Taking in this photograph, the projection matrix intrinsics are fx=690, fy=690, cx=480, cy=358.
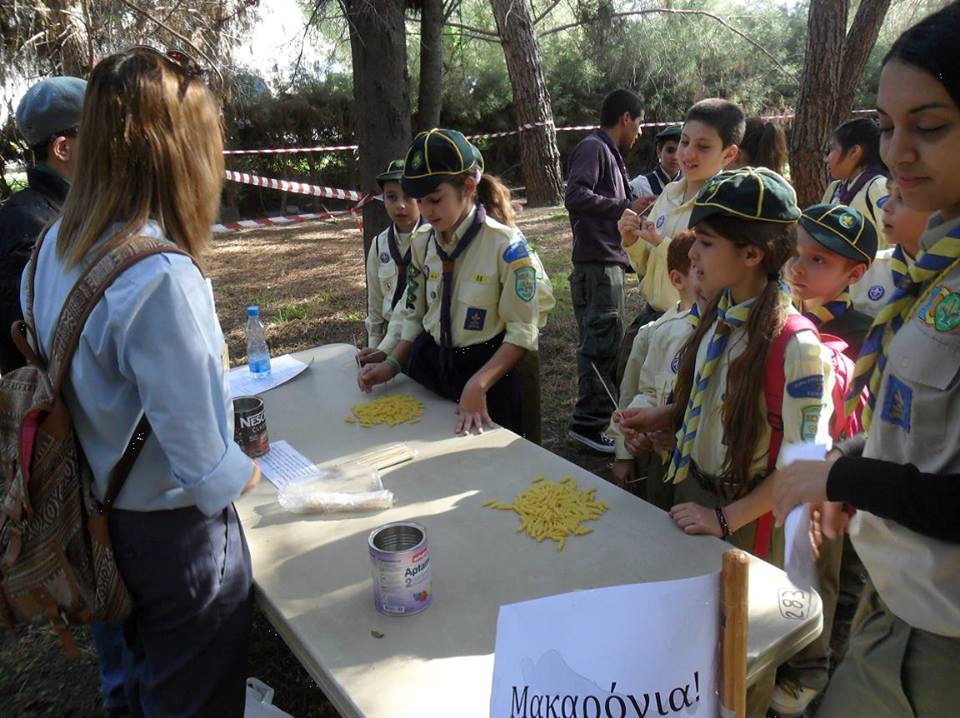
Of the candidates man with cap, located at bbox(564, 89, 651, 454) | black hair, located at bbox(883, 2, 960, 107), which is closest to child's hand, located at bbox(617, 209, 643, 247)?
man with cap, located at bbox(564, 89, 651, 454)

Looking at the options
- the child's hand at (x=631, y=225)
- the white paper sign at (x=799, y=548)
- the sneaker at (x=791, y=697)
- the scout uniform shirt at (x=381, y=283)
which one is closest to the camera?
the white paper sign at (x=799, y=548)

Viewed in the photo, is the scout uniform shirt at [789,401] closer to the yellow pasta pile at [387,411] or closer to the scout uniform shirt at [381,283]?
the yellow pasta pile at [387,411]

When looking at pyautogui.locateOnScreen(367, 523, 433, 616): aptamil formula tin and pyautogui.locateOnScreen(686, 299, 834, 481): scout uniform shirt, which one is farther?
pyautogui.locateOnScreen(686, 299, 834, 481): scout uniform shirt

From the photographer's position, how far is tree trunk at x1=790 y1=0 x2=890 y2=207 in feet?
21.3

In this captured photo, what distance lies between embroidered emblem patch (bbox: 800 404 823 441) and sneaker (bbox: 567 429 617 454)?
2279mm

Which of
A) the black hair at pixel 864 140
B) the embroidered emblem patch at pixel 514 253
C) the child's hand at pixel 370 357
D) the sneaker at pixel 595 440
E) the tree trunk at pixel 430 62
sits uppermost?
the tree trunk at pixel 430 62

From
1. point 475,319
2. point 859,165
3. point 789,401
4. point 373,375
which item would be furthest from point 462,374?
point 859,165

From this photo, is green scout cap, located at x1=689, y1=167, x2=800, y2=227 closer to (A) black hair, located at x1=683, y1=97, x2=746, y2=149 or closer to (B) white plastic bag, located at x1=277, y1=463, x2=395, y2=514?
(B) white plastic bag, located at x1=277, y1=463, x2=395, y2=514

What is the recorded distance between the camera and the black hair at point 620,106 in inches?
155

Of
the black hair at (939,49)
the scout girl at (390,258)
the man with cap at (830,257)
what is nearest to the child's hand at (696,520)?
the black hair at (939,49)

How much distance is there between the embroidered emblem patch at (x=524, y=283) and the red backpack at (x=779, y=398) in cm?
101

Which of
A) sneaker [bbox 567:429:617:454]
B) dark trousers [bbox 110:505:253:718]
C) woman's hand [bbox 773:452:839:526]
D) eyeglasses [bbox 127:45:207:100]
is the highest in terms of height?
eyeglasses [bbox 127:45:207:100]

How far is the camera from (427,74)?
5148 millimetres

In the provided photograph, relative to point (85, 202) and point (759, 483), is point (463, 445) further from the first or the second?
point (85, 202)
